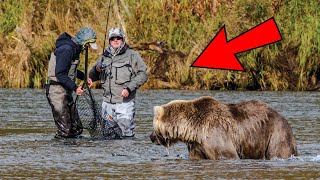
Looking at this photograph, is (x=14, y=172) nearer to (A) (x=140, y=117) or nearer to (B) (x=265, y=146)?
(B) (x=265, y=146)

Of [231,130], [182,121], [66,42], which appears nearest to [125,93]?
[66,42]

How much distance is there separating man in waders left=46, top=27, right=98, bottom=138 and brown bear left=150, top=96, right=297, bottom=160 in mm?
3124

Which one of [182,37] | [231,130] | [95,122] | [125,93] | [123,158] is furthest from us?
[182,37]

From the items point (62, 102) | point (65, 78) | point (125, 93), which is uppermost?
point (65, 78)

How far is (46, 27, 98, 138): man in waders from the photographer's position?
1415cm

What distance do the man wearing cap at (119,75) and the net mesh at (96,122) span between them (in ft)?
0.37

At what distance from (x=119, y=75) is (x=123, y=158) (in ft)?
9.19

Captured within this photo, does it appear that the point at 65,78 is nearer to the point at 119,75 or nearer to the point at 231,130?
the point at 119,75

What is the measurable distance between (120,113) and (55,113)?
0.97 metres

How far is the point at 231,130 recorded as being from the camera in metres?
11.2

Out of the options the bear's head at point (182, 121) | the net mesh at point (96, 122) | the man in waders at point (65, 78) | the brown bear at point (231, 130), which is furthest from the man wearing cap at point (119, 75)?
the brown bear at point (231, 130)

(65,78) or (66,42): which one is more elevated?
(66,42)

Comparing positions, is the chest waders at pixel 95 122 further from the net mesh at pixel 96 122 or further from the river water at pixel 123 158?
the river water at pixel 123 158

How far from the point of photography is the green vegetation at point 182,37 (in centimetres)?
2875
